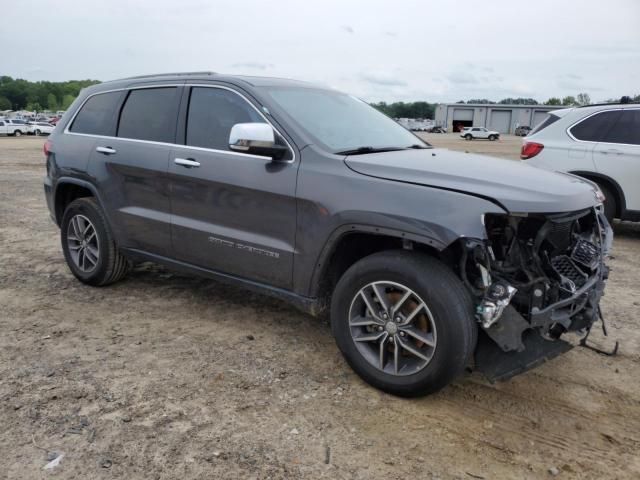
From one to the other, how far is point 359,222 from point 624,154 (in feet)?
18.0

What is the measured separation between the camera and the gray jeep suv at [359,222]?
9.80ft

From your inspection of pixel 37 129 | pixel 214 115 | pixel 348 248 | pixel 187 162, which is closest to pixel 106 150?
pixel 187 162

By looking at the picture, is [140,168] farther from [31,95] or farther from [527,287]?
[31,95]

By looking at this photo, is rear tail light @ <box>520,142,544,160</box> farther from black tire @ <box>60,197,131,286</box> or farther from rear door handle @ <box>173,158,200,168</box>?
black tire @ <box>60,197,131,286</box>

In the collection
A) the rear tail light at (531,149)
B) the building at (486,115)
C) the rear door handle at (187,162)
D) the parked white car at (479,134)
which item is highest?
the building at (486,115)

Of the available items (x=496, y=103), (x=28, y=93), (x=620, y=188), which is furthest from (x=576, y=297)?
(x=28, y=93)

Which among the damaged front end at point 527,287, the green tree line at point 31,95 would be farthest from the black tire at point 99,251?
the green tree line at point 31,95

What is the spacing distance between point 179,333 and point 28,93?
159 m

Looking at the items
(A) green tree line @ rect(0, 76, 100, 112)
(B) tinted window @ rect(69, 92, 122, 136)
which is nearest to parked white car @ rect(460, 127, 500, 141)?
(B) tinted window @ rect(69, 92, 122, 136)

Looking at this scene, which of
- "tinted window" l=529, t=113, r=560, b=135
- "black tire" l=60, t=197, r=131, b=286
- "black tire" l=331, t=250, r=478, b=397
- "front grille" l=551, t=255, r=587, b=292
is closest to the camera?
"black tire" l=331, t=250, r=478, b=397

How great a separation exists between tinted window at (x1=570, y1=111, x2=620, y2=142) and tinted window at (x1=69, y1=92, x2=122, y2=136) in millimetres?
5819

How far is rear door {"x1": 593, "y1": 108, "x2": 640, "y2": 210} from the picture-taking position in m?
7.14

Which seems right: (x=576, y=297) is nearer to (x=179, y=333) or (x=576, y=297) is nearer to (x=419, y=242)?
(x=419, y=242)

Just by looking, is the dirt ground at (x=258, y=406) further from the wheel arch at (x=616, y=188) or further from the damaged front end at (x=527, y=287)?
the wheel arch at (x=616, y=188)
